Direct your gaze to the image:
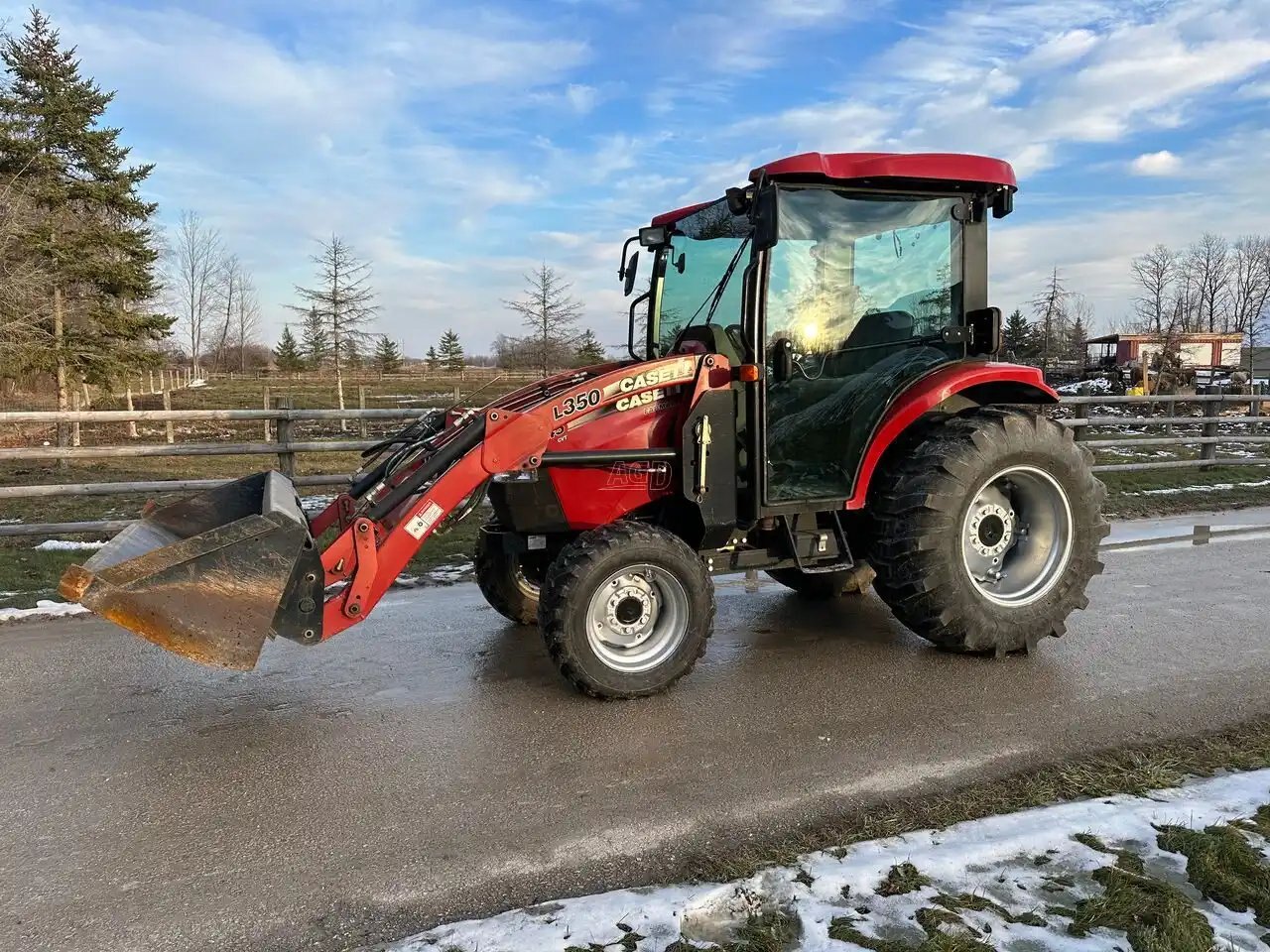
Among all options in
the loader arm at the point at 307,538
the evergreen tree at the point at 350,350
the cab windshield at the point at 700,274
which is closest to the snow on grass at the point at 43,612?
the loader arm at the point at 307,538

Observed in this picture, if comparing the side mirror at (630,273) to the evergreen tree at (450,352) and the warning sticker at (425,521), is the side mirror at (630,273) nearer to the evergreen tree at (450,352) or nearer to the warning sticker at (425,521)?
the warning sticker at (425,521)

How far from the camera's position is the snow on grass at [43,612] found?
5760 mm

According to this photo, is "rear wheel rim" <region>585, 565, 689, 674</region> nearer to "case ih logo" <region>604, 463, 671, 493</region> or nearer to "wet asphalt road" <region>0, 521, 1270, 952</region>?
"wet asphalt road" <region>0, 521, 1270, 952</region>

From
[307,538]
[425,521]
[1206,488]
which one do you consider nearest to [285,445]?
[425,521]

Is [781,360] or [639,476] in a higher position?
[781,360]

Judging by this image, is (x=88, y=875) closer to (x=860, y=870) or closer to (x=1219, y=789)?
(x=860, y=870)

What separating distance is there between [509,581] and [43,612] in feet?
10.5

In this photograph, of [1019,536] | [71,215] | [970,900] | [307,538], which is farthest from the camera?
[71,215]

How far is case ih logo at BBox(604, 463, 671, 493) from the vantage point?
15.3ft

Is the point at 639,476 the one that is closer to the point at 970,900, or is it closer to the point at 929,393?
the point at 929,393

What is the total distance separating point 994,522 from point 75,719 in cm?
490

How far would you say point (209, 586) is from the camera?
351cm

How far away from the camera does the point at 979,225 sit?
514 cm

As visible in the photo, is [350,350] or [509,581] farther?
[350,350]
